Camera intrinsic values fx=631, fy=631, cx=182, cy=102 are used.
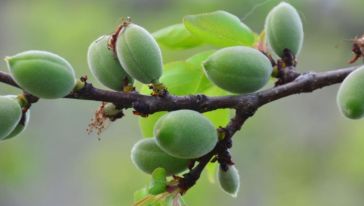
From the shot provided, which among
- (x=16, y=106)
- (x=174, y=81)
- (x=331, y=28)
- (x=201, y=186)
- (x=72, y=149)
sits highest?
(x=72, y=149)

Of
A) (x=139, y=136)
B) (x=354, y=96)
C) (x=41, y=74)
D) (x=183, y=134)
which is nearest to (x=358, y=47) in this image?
(x=354, y=96)

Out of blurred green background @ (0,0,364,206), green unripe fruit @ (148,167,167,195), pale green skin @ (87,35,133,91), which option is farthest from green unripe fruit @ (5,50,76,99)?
blurred green background @ (0,0,364,206)

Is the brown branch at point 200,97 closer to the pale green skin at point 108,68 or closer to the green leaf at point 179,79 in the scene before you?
the pale green skin at point 108,68

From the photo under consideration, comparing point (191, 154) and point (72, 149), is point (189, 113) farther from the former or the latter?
point (72, 149)

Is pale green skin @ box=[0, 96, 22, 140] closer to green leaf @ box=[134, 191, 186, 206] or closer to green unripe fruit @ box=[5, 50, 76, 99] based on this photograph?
green unripe fruit @ box=[5, 50, 76, 99]

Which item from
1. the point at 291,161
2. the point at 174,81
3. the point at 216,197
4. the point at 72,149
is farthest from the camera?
the point at 72,149

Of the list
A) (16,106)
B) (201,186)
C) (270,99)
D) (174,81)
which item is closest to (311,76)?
(270,99)

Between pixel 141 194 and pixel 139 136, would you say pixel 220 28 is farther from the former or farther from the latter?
pixel 139 136
